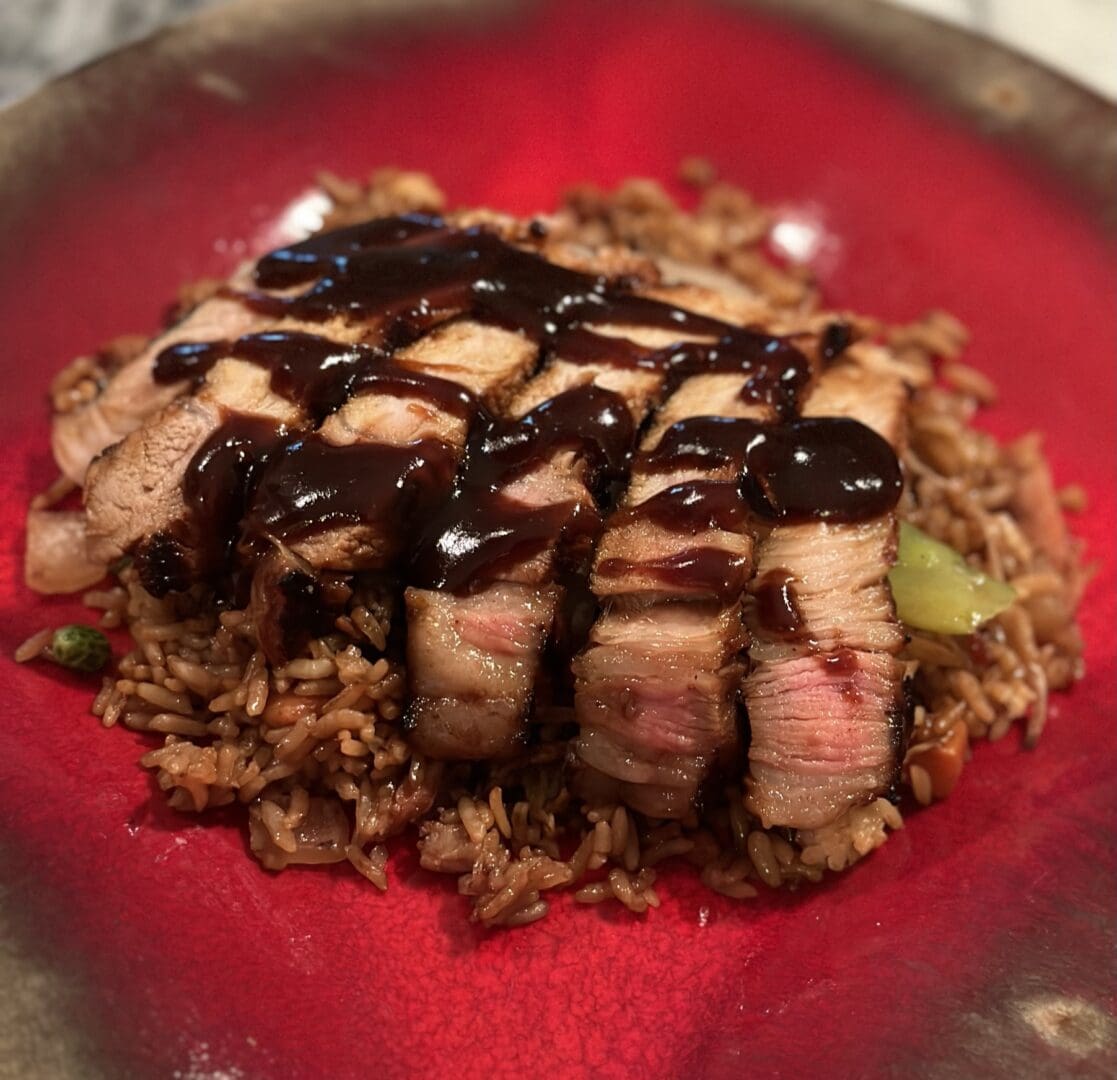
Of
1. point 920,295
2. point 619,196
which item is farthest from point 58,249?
point 920,295

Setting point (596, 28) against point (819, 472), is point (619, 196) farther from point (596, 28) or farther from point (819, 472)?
point (819, 472)

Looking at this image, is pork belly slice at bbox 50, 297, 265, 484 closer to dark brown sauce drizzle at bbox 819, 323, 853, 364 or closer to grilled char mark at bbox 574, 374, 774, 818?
grilled char mark at bbox 574, 374, 774, 818

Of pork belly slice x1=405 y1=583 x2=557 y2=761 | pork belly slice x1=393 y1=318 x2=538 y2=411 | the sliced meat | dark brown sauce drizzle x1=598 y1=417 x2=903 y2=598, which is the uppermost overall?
dark brown sauce drizzle x1=598 y1=417 x2=903 y2=598

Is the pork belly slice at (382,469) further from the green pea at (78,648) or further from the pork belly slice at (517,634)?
the green pea at (78,648)

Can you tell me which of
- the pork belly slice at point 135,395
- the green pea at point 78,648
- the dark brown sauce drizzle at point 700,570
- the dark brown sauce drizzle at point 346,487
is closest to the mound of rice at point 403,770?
the green pea at point 78,648

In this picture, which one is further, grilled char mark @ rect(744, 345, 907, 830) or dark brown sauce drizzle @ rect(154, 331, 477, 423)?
dark brown sauce drizzle @ rect(154, 331, 477, 423)

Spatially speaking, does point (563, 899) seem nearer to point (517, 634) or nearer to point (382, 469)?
point (517, 634)

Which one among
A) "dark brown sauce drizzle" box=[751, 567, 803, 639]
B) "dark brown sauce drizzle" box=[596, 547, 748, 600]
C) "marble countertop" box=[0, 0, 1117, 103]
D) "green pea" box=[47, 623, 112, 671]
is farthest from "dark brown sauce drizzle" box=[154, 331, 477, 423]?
"marble countertop" box=[0, 0, 1117, 103]
